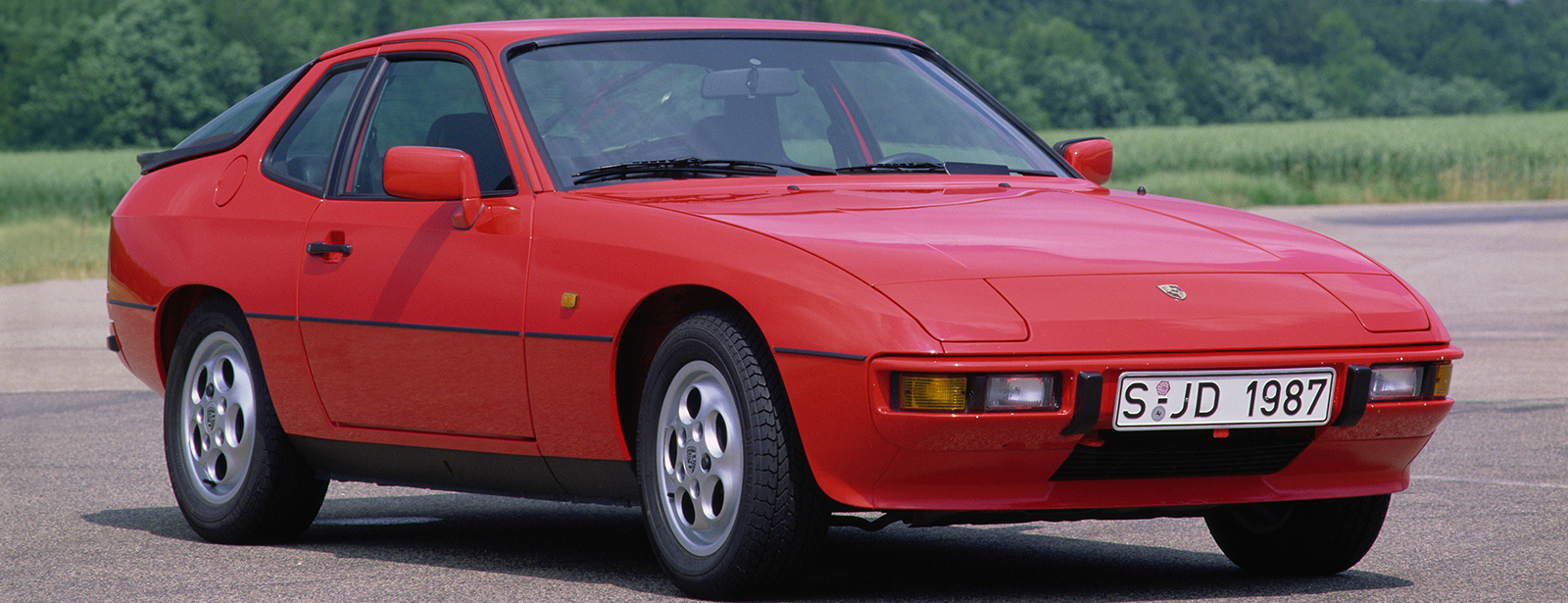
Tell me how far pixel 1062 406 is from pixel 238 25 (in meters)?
87.6

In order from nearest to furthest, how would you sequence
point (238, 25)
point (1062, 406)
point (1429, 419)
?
point (1062, 406) → point (1429, 419) → point (238, 25)

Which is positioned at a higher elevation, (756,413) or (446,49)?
(446,49)

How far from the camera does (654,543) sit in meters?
4.54

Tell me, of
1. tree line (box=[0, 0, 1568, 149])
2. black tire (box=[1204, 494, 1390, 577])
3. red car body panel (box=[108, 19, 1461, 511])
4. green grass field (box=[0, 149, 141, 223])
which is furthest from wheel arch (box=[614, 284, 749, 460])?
tree line (box=[0, 0, 1568, 149])

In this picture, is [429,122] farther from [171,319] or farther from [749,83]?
[171,319]

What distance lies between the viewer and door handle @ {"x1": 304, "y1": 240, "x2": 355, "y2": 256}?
5.36 meters

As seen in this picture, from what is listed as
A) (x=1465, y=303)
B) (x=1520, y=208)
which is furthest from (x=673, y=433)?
(x=1520, y=208)

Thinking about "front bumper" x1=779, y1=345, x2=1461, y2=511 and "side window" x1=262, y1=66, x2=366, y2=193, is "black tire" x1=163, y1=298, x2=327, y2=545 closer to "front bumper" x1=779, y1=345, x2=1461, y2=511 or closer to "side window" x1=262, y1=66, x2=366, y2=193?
"side window" x1=262, y1=66, x2=366, y2=193

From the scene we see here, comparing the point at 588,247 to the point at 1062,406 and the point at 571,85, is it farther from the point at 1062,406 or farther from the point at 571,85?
the point at 1062,406

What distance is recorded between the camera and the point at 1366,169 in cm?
4306

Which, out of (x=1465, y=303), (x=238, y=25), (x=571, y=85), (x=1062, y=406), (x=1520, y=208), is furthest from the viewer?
(x=238, y=25)

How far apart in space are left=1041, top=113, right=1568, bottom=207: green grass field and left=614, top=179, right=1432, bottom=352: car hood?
3346 centimetres

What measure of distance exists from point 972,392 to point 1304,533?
4.59 ft

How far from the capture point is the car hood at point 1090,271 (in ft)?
13.1
